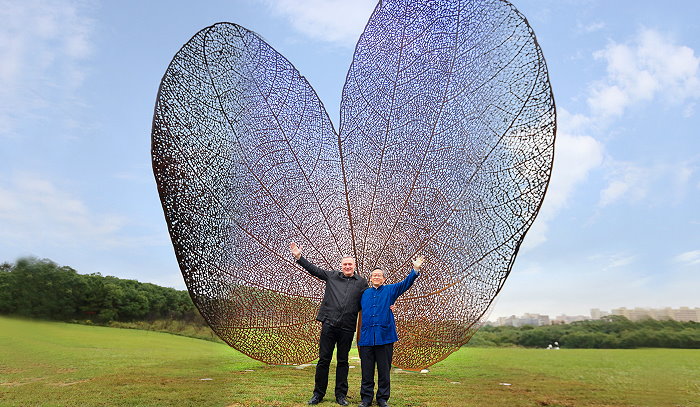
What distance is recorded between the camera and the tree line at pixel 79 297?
7.83 m

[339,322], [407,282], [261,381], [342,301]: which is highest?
[407,282]

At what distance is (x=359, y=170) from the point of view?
6.74 m

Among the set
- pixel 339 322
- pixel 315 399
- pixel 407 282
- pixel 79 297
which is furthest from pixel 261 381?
pixel 79 297

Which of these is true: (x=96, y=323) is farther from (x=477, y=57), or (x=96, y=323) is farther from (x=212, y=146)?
(x=477, y=57)

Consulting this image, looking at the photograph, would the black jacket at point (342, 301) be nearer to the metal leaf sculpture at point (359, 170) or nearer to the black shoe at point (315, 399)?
the black shoe at point (315, 399)

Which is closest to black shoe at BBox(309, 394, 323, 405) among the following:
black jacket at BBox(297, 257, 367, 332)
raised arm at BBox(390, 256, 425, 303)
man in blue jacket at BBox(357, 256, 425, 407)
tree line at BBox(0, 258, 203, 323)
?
man in blue jacket at BBox(357, 256, 425, 407)

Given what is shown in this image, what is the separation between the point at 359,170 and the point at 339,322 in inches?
101

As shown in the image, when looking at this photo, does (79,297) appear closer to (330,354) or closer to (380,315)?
(330,354)

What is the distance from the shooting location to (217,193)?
6277 mm

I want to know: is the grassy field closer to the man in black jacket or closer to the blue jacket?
the man in black jacket

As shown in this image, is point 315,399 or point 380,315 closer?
point 380,315

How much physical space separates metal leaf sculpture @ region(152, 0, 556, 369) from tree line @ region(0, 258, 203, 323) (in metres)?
3.64

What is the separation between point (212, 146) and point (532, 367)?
8523 millimetres

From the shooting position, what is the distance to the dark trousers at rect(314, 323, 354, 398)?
4812 mm
